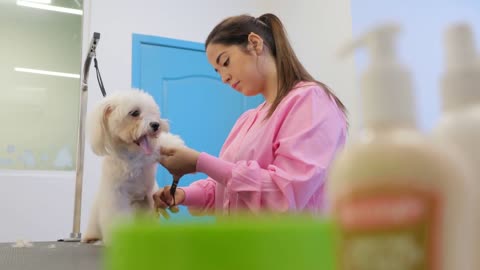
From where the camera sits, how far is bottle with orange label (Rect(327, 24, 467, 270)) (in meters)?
0.14

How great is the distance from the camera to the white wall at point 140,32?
2206mm

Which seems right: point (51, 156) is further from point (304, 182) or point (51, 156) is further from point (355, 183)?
point (355, 183)

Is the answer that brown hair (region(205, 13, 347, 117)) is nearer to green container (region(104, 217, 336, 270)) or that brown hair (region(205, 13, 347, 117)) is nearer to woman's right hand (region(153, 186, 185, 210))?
woman's right hand (region(153, 186, 185, 210))

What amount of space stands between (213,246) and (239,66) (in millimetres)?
983

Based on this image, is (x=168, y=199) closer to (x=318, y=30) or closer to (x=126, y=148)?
(x=126, y=148)

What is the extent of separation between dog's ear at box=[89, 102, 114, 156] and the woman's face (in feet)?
1.33

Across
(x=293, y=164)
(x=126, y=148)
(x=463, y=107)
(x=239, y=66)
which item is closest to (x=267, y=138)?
(x=293, y=164)

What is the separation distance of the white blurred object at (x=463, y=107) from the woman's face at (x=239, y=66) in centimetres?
94

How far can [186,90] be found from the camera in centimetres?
266

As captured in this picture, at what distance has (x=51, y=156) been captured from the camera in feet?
7.55


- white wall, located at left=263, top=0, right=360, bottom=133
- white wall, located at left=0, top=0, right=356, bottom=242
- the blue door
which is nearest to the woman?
white wall, located at left=0, top=0, right=356, bottom=242

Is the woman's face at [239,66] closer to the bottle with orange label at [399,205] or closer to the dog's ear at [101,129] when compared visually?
the dog's ear at [101,129]

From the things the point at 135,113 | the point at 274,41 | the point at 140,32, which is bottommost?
the point at 135,113

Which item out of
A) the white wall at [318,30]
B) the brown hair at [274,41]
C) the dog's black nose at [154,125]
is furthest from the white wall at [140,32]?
the dog's black nose at [154,125]
